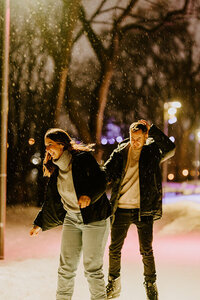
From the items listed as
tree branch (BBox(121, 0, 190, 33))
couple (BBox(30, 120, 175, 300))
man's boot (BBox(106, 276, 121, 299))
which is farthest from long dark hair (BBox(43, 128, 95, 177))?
tree branch (BBox(121, 0, 190, 33))

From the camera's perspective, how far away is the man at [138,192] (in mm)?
4672

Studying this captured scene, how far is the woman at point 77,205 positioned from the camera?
13.0 ft

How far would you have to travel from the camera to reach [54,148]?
3.97m

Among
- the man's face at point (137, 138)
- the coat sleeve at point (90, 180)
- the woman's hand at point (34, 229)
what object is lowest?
the woman's hand at point (34, 229)

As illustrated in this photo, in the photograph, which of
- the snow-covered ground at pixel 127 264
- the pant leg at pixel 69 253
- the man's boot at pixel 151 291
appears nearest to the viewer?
the pant leg at pixel 69 253

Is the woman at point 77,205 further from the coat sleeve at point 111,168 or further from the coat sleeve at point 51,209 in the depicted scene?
the coat sleeve at point 111,168

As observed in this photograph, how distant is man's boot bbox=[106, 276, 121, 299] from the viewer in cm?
480

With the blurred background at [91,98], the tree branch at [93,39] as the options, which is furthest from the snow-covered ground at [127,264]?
the tree branch at [93,39]

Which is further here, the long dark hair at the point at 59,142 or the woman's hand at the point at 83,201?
the long dark hair at the point at 59,142

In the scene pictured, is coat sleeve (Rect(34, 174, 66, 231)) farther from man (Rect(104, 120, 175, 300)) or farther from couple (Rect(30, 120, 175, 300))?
man (Rect(104, 120, 175, 300))

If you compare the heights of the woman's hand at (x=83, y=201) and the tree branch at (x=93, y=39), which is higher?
the tree branch at (x=93, y=39)

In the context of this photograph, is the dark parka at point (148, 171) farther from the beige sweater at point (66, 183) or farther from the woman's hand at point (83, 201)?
the woman's hand at point (83, 201)

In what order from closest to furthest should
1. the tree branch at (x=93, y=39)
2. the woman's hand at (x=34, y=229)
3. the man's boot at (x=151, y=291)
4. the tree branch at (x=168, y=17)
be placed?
the woman's hand at (x=34, y=229) → the man's boot at (x=151, y=291) → the tree branch at (x=93, y=39) → the tree branch at (x=168, y=17)

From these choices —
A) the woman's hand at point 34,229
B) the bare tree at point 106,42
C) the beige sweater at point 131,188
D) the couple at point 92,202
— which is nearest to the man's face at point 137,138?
the couple at point 92,202
